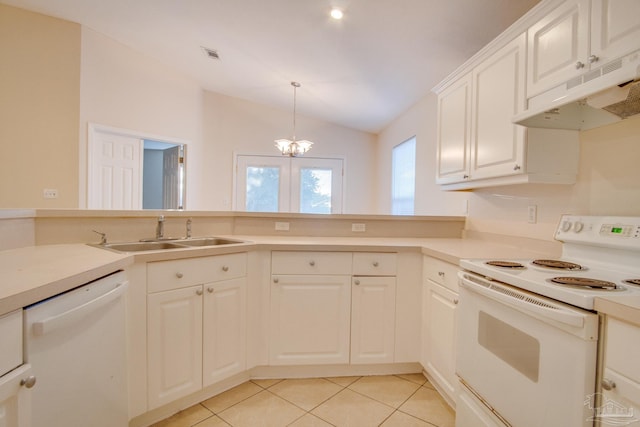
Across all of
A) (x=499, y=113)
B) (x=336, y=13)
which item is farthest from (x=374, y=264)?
(x=336, y=13)

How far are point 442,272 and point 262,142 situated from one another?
4.11m

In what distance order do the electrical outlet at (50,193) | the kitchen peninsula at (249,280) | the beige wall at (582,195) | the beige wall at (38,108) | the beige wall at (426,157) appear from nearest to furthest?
the beige wall at (582,195), the kitchen peninsula at (249,280), the beige wall at (426,157), the beige wall at (38,108), the electrical outlet at (50,193)

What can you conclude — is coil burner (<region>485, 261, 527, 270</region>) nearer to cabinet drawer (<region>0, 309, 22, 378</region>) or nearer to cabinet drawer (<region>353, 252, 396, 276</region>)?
cabinet drawer (<region>353, 252, 396, 276</region>)

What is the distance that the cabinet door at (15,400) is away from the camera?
0.71 meters

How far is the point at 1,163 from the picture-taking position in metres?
3.01

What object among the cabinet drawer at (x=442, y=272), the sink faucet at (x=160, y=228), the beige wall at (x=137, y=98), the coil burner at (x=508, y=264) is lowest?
the cabinet drawer at (x=442, y=272)

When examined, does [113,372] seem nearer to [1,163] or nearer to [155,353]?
[155,353]

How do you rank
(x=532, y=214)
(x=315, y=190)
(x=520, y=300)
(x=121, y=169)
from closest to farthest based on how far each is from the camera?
(x=520, y=300)
(x=532, y=214)
(x=121, y=169)
(x=315, y=190)

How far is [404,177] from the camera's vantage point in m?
4.27

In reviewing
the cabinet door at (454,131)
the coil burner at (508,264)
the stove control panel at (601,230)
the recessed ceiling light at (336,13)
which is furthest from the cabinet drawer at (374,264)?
the recessed ceiling light at (336,13)

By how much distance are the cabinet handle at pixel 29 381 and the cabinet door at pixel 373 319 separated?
57.6 inches

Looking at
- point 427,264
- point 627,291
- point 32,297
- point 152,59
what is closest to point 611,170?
point 627,291

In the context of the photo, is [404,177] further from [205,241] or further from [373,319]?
[205,241]

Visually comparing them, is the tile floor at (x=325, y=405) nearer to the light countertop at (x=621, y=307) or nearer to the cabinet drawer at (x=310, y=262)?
the cabinet drawer at (x=310, y=262)
